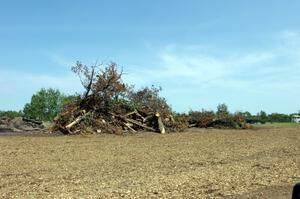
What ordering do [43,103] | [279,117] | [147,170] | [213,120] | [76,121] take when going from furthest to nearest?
[43,103]
[279,117]
[213,120]
[76,121]
[147,170]

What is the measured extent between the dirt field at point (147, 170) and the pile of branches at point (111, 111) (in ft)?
22.1

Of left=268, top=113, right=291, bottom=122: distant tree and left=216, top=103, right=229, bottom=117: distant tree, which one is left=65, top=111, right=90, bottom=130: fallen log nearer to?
left=216, top=103, right=229, bottom=117: distant tree

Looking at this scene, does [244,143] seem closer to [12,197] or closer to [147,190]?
[147,190]

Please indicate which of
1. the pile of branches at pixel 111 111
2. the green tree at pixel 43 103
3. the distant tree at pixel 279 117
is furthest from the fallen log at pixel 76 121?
the green tree at pixel 43 103

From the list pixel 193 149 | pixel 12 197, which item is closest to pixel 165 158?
pixel 193 149

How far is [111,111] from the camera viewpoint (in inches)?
1158

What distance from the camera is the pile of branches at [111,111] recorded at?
27953 mm

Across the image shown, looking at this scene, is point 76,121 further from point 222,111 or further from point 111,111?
point 222,111

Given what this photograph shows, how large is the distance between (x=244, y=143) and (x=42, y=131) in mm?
11821

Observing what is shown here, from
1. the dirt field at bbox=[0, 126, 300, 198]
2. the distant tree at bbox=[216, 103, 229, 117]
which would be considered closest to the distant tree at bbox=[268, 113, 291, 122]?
the distant tree at bbox=[216, 103, 229, 117]

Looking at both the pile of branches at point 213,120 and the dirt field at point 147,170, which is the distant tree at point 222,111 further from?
the dirt field at point 147,170

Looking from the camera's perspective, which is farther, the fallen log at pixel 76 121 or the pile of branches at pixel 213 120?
the pile of branches at pixel 213 120

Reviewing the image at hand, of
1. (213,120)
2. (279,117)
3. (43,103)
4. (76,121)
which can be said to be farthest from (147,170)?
(43,103)

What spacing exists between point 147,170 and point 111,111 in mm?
16092
